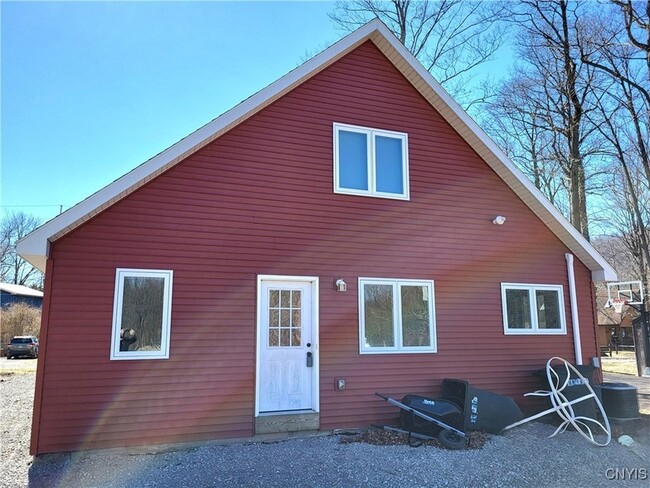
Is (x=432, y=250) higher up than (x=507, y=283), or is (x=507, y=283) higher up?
(x=432, y=250)

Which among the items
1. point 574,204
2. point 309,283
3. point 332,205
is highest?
point 574,204

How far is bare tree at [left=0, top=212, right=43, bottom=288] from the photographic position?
4303 cm

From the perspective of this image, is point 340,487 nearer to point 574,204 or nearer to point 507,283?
point 507,283

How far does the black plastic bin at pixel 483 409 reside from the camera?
6.91 metres

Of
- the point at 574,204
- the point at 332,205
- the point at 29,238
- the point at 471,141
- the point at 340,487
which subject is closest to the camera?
the point at 340,487

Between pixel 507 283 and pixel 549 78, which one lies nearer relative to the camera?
pixel 507 283

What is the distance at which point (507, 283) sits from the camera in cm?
862

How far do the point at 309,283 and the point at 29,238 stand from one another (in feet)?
12.5

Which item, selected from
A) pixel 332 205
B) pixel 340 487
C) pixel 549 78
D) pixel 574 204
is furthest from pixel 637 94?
pixel 340 487

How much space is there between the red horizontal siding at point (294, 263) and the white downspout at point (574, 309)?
0.13m

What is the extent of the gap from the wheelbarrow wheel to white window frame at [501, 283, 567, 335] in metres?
2.65

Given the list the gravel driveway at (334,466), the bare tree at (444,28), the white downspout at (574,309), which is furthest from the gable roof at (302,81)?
the bare tree at (444,28)

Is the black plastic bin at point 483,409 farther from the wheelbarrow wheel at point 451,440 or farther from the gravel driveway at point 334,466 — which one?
the wheelbarrow wheel at point 451,440

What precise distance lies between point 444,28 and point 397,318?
1356 cm
